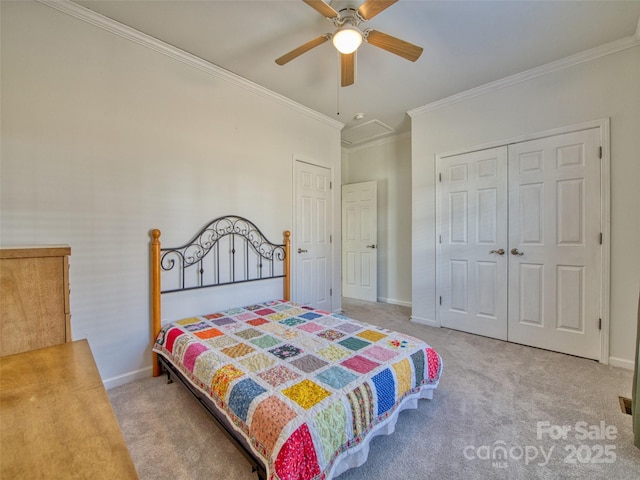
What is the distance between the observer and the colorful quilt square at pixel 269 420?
1135mm

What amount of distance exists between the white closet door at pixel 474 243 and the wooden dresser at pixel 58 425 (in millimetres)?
3403

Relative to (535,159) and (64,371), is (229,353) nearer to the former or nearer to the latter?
(64,371)

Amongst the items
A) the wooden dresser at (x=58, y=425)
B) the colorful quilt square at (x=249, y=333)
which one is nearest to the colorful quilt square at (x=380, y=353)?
the colorful quilt square at (x=249, y=333)

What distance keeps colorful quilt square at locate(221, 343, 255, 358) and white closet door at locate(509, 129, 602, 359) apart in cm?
276

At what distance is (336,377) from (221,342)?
2.95 ft

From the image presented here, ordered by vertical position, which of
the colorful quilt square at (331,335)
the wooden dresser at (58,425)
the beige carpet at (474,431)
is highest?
the wooden dresser at (58,425)

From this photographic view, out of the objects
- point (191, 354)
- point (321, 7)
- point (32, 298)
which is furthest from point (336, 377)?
point (321, 7)

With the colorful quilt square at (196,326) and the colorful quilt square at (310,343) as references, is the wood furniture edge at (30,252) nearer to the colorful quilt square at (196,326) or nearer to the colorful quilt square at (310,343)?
the colorful quilt square at (196,326)

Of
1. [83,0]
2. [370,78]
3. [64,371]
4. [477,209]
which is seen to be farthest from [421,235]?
[83,0]

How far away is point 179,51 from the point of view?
245 centimetres

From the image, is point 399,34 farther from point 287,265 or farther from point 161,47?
point 287,265

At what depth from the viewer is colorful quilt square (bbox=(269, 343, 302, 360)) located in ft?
5.64

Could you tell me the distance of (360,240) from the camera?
4.93 metres

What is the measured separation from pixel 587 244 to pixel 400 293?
2.45 m
